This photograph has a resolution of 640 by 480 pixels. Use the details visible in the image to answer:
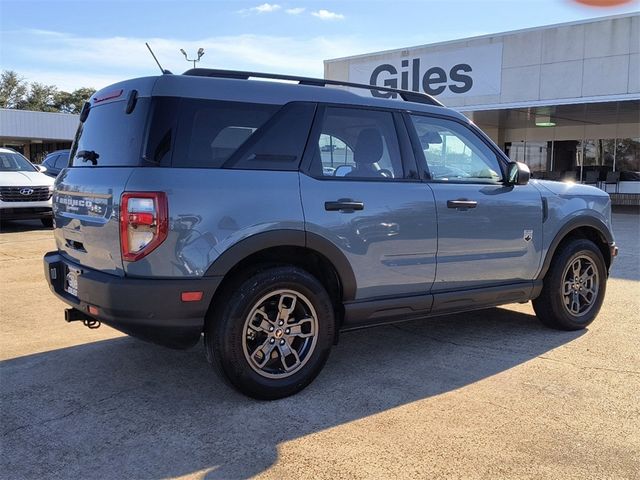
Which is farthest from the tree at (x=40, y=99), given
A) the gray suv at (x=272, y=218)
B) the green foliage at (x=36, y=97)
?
the gray suv at (x=272, y=218)

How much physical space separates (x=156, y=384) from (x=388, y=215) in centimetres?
196

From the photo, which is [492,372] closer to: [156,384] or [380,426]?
[380,426]

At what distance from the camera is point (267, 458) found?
2.99 metres

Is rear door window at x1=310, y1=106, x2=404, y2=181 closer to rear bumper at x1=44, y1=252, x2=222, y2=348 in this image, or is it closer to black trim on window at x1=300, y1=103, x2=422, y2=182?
black trim on window at x1=300, y1=103, x2=422, y2=182

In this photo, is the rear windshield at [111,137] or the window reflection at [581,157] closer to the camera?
the rear windshield at [111,137]

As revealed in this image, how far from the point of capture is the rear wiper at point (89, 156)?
3.82 metres

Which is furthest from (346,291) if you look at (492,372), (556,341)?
(556,341)

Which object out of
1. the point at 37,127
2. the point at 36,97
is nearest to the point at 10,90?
the point at 36,97

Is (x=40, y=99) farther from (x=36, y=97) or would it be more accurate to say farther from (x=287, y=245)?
(x=287, y=245)

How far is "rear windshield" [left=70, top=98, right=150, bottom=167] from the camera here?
3428 mm

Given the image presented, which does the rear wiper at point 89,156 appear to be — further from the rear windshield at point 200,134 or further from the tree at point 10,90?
the tree at point 10,90

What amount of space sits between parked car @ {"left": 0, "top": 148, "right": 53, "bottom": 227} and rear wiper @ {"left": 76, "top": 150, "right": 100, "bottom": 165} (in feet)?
27.5

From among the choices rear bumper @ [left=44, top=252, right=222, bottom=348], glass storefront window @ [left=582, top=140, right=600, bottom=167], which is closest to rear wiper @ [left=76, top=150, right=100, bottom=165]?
rear bumper @ [left=44, top=252, right=222, bottom=348]

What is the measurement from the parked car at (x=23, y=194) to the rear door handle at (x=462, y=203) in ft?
31.7
